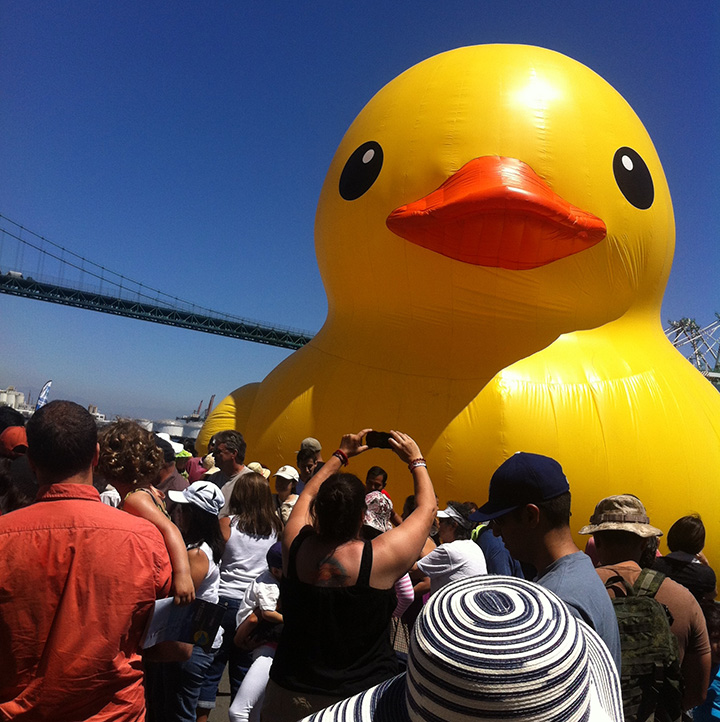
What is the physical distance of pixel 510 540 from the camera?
1.53 metres

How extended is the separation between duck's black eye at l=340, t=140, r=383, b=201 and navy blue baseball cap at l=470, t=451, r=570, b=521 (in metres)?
4.24

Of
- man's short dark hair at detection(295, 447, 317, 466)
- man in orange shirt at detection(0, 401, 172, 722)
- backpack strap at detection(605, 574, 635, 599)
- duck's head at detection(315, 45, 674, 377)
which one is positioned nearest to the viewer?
man in orange shirt at detection(0, 401, 172, 722)

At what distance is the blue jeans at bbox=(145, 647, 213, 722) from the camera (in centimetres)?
243

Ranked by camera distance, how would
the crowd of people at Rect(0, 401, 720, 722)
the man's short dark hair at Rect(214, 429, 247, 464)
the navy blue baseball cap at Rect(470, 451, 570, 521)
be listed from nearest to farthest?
the crowd of people at Rect(0, 401, 720, 722) < the navy blue baseball cap at Rect(470, 451, 570, 521) < the man's short dark hair at Rect(214, 429, 247, 464)

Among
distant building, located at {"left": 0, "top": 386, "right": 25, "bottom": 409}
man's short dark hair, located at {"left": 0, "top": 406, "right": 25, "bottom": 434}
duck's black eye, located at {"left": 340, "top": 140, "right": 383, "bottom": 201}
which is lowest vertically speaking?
distant building, located at {"left": 0, "top": 386, "right": 25, "bottom": 409}

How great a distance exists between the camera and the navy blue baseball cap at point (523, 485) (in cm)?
147

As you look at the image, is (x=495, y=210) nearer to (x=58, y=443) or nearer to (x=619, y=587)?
(x=619, y=587)

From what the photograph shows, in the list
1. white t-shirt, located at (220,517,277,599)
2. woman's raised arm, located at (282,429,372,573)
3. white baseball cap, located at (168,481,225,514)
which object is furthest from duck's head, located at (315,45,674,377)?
white baseball cap, located at (168,481,225,514)

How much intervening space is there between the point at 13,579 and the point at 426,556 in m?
2.06

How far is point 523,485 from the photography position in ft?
4.87

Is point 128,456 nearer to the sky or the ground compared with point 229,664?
nearer to the sky

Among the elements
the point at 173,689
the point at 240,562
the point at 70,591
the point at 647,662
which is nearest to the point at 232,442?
the point at 240,562

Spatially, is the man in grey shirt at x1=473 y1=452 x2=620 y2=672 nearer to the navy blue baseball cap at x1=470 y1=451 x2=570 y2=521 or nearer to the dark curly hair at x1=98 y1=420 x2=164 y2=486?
the navy blue baseball cap at x1=470 y1=451 x2=570 y2=521

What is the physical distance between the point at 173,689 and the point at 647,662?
5.97 ft
